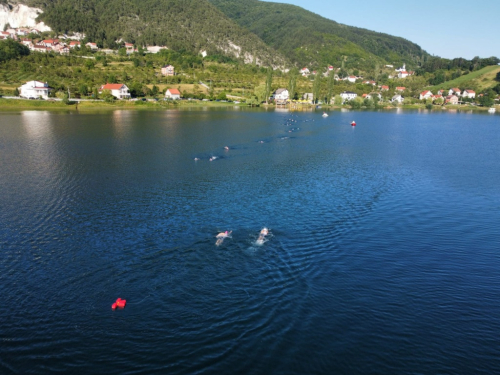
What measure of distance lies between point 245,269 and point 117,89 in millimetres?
144878

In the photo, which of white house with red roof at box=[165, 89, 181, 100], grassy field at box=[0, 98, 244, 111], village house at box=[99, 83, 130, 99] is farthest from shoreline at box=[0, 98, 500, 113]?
village house at box=[99, 83, 130, 99]

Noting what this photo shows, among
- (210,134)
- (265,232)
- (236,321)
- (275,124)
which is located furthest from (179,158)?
(275,124)

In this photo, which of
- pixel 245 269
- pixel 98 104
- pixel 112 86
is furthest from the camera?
pixel 112 86

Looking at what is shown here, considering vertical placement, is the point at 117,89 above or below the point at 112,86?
below

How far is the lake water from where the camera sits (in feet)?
55.8

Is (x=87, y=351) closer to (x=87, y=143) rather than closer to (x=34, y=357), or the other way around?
(x=34, y=357)

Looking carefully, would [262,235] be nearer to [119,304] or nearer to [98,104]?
[119,304]

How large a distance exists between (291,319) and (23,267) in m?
18.4

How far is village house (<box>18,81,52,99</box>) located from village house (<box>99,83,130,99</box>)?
2145 centimetres

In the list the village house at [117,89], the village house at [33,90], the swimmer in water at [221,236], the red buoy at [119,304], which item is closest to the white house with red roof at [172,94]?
the village house at [117,89]

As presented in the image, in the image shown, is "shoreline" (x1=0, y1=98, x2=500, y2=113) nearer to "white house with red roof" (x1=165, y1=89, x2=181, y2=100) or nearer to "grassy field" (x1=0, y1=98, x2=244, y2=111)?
"grassy field" (x1=0, y1=98, x2=244, y2=111)

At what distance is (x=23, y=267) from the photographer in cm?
2364

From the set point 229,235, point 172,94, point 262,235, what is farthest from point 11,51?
point 262,235

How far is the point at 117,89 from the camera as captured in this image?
488ft
